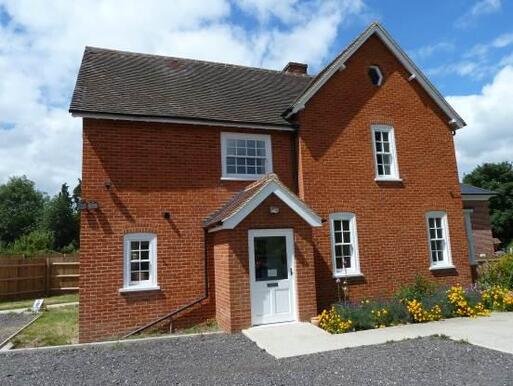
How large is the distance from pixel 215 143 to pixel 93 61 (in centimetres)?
519

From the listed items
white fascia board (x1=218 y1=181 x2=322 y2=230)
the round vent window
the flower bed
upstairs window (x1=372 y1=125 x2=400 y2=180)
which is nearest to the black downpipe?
white fascia board (x1=218 y1=181 x2=322 y2=230)

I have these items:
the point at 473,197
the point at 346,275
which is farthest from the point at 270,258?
the point at 473,197

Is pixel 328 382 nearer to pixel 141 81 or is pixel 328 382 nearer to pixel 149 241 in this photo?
pixel 149 241

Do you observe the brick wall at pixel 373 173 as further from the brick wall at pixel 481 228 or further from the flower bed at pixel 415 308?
the brick wall at pixel 481 228

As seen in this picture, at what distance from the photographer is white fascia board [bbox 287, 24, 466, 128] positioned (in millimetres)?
13344

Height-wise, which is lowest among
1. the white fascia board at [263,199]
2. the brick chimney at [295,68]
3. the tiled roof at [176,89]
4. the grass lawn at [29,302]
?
the grass lawn at [29,302]

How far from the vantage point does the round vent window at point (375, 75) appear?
14502mm

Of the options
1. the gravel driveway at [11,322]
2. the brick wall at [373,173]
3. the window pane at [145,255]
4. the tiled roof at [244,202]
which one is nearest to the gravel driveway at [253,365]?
the window pane at [145,255]

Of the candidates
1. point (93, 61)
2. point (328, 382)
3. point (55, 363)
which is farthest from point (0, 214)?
point (328, 382)

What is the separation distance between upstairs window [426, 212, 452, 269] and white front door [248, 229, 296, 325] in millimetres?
5937

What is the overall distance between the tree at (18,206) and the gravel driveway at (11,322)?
177 ft

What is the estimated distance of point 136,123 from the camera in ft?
38.0

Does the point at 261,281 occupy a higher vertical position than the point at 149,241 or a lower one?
lower

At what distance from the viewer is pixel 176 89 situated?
13312 millimetres
